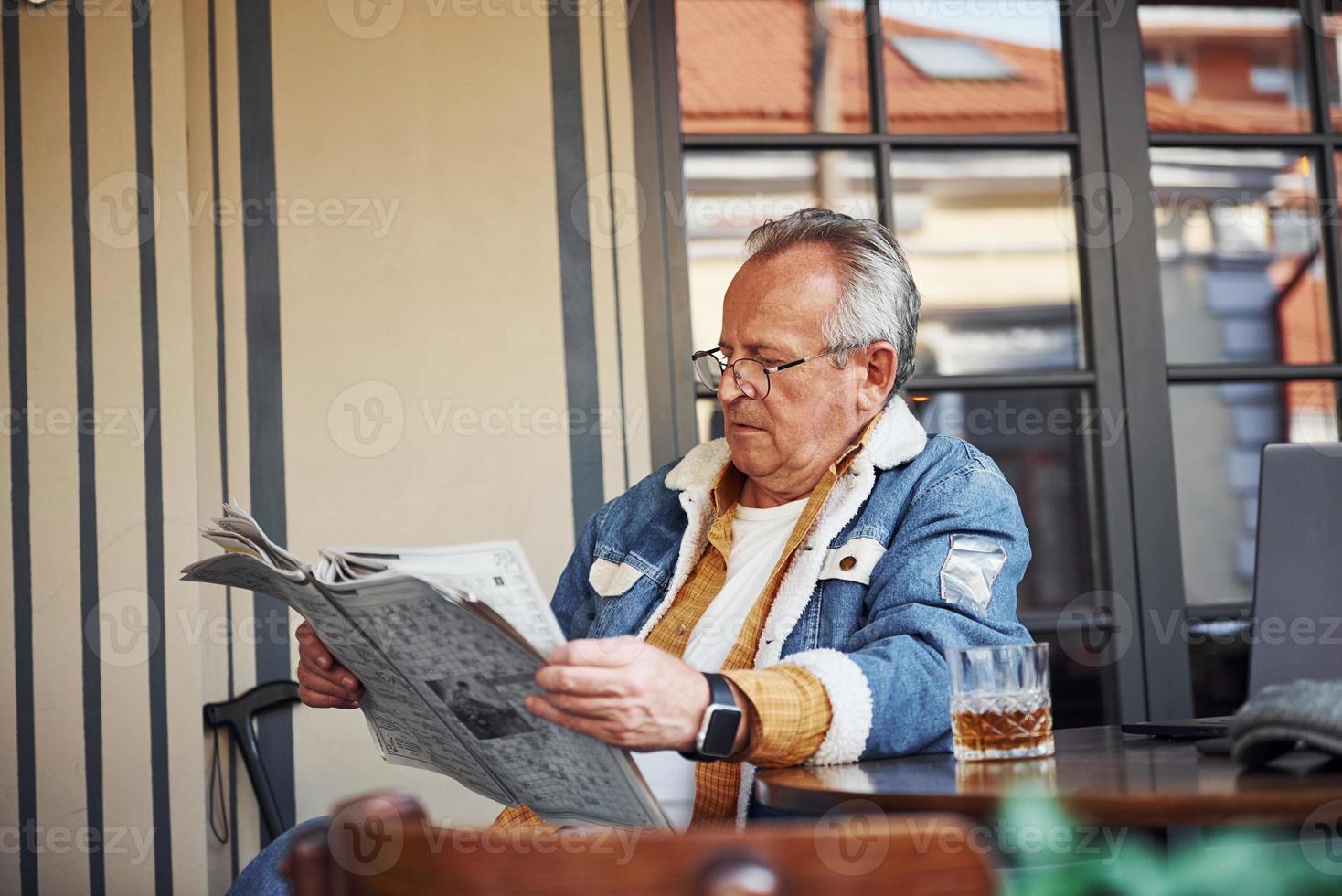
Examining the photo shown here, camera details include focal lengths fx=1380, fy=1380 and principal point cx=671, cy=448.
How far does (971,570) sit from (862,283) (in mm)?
485

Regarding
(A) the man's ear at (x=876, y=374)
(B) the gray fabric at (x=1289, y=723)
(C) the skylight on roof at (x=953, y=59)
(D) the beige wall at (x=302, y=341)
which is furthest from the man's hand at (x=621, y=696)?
(C) the skylight on roof at (x=953, y=59)

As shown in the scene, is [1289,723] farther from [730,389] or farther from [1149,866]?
[730,389]

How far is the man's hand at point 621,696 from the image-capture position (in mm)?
1192

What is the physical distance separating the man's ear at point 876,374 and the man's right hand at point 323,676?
0.77m

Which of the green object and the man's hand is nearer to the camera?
the green object

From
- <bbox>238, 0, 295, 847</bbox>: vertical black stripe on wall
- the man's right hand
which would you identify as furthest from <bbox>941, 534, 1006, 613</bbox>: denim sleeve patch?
<bbox>238, 0, 295, 847</bbox>: vertical black stripe on wall

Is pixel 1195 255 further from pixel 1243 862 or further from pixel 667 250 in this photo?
pixel 1243 862

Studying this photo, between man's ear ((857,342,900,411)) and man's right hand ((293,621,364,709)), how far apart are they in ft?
2.51

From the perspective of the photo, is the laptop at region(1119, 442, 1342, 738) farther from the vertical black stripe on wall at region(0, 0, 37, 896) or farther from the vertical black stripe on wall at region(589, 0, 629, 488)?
the vertical black stripe on wall at region(0, 0, 37, 896)

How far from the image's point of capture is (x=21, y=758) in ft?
8.52

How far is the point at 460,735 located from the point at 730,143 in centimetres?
186

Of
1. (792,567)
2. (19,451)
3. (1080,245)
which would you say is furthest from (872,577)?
(19,451)

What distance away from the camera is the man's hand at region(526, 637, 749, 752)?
1192 mm

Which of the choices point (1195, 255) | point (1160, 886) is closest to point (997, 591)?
point (1160, 886)
